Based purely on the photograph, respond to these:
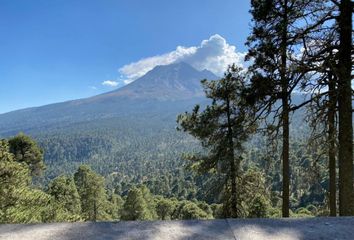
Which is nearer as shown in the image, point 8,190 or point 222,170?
point 8,190

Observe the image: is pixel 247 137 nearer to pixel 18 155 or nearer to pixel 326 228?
pixel 326 228

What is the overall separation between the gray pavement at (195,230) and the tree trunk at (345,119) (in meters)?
5.13

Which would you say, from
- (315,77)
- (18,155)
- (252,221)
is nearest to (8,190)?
(315,77)

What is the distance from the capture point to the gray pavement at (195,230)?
2.27m

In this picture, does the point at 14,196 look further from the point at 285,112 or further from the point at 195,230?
the point at 195,230

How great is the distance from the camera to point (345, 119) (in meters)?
7.28

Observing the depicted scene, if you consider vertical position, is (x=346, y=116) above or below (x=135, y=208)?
above

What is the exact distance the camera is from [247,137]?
13211mm

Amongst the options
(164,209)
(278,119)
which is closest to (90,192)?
(164,209)

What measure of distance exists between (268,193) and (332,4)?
26.5 ft

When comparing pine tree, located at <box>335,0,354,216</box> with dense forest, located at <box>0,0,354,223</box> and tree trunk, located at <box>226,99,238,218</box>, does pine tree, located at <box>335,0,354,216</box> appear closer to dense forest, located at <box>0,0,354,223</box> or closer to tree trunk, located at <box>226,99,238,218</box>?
dense forest, located at <box>0,0,354,223</box>

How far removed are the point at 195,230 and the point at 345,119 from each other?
5973 mm

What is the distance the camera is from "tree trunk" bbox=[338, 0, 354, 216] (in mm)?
7180

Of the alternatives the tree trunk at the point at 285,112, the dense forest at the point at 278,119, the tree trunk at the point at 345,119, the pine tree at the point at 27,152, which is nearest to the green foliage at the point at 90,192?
the pine tree at the point at 27,152
